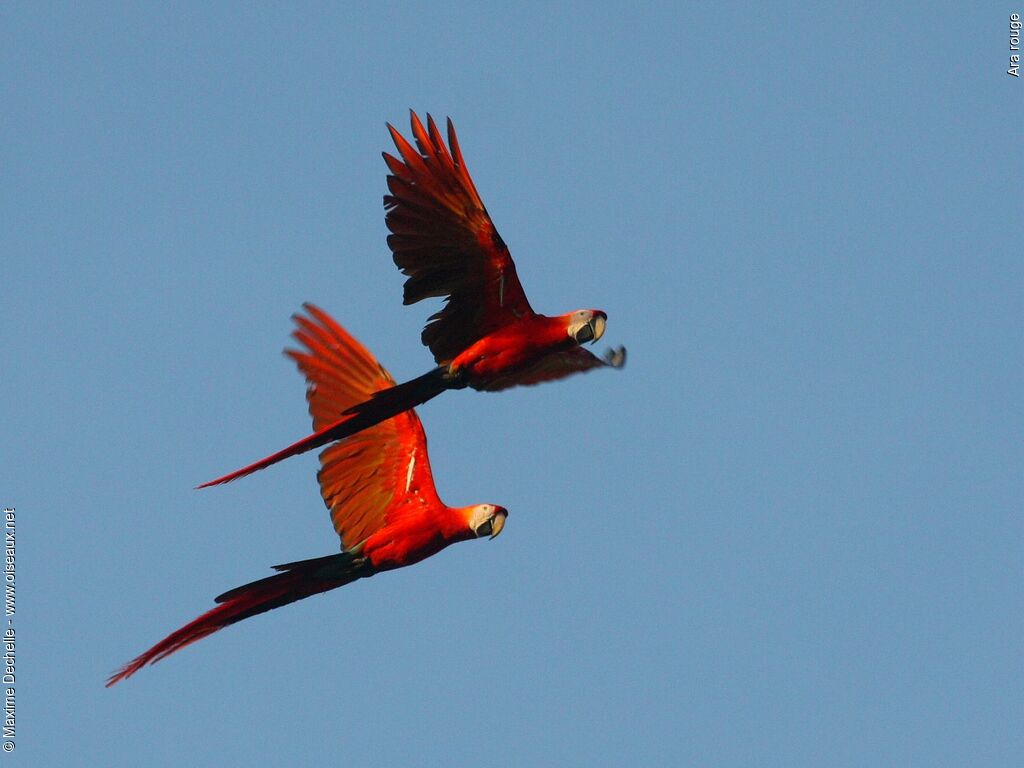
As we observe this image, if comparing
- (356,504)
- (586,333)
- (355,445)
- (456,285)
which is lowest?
(356,504)

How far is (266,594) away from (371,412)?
5.09 ft

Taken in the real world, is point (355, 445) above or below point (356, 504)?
above

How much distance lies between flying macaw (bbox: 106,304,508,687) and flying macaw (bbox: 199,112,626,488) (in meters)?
1.07

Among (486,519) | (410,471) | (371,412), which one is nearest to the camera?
(371,412)

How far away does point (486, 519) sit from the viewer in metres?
13.1

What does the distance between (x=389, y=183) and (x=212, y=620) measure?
3317 mm

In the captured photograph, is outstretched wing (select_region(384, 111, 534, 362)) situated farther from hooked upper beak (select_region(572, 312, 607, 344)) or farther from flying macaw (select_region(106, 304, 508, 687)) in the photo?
flying macaw (select_region(106, 304, 508, 687))

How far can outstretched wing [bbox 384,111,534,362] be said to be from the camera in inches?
497

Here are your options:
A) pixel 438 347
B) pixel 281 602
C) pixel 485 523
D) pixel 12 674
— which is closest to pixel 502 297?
pixel 438 347

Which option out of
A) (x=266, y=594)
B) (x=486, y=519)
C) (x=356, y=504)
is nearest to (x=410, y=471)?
(x=356, y=504)

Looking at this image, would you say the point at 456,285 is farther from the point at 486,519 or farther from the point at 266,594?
the point at 266,594

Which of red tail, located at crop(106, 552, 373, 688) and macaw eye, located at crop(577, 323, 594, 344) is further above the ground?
macaw eye, located at crop(577, 323, 594, 344)

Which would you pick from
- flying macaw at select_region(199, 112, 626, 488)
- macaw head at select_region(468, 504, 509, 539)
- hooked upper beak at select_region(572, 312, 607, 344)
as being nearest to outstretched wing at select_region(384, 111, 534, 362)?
flying macaw at select_region(199, 112, 626, 488)

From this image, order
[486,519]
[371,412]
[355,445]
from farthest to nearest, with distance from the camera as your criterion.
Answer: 1. [355,445]
2. [486,519]
3. [371,412]
